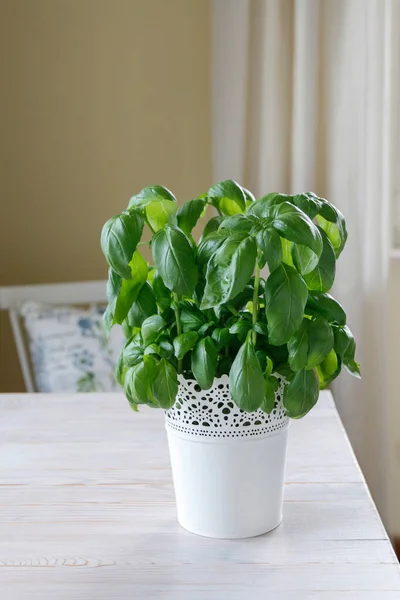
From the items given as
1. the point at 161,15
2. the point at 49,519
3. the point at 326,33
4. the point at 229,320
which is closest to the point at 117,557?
the point at 49,519

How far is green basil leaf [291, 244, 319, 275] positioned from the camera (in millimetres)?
804

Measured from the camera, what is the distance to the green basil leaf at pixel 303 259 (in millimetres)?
804

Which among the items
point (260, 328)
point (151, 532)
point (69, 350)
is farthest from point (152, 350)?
point (69, 350)

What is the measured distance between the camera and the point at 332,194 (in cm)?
219

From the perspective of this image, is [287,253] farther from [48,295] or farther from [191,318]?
[48,295]

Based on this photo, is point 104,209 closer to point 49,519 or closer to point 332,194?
point 332,194

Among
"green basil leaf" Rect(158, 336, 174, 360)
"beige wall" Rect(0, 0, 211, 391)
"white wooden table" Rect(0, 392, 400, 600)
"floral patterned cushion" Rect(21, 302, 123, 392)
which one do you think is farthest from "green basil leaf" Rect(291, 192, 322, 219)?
"beige wall" Rect(0, 0, 211, 391)

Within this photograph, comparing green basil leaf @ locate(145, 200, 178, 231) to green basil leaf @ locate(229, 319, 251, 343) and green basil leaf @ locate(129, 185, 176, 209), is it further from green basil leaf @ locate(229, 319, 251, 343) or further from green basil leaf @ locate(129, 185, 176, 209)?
green basil leaf @ locate(229, 319, 251, 343)

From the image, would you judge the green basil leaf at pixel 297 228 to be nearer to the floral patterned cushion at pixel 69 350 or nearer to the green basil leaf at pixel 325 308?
the green basil leaf at pixel 325 308

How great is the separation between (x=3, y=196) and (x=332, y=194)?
1.03 meters

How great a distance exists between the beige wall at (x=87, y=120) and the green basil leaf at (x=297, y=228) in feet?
5.64

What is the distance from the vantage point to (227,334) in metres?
0.85

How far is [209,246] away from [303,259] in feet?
0.32

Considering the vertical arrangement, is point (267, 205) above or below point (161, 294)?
above
